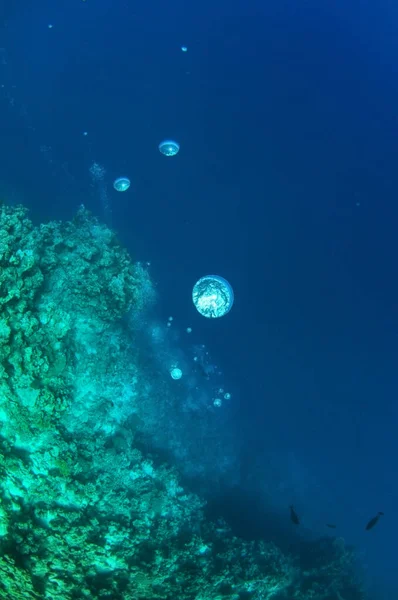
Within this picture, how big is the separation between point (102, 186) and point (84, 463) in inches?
366

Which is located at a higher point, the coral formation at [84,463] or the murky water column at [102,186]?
the murky water column at [102,186]

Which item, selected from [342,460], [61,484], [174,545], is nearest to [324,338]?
[342,460]

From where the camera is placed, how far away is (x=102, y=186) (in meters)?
12.1

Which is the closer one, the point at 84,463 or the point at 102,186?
the point at 84,463

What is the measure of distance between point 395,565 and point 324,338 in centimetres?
1731

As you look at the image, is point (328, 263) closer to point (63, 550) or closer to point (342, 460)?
point (342, 460)

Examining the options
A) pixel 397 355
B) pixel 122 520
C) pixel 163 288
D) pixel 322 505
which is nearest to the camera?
pixel 122 520

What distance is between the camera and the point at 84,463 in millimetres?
7012

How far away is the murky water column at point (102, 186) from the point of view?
38.2 ft

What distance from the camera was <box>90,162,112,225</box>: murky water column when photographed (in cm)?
1164

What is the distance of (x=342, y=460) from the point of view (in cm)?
1623

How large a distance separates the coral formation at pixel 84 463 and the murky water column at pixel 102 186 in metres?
1.93

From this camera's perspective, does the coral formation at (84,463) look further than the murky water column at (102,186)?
No

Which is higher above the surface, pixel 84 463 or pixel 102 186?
pixel 102 186
